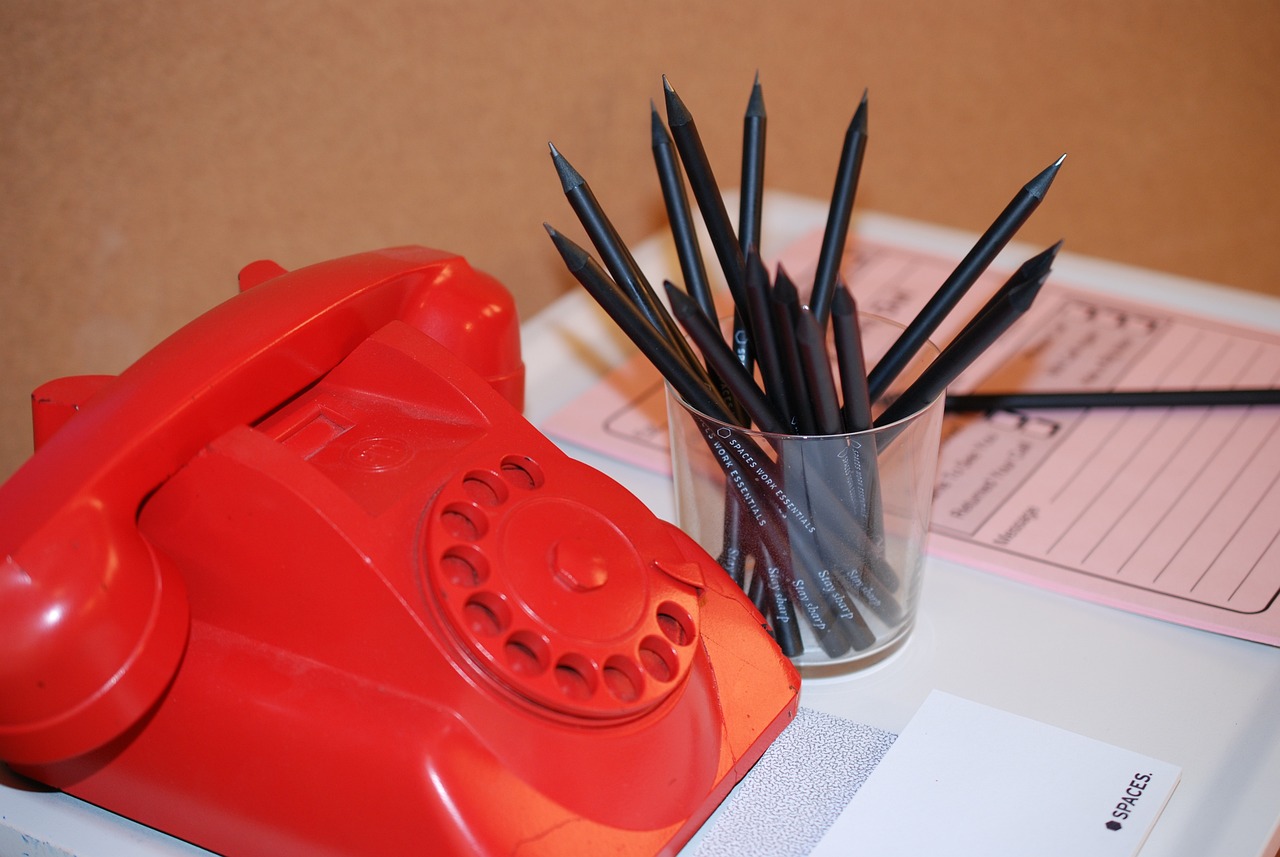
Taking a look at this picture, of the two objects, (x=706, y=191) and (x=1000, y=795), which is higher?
(x=706, y=191)

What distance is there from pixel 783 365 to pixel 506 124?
0.41m

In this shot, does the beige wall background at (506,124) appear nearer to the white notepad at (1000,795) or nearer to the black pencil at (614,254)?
the black pencil at (614,254)

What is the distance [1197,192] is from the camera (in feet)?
4.58

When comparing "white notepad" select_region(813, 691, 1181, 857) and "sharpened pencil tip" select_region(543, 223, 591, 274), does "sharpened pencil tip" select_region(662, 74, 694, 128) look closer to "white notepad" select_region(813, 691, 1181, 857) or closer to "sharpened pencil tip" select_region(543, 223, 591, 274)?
"sharpened pencil tip" select_region(543, 223, 591, 274)

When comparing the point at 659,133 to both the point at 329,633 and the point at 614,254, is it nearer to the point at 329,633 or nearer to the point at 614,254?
the point at 614,254

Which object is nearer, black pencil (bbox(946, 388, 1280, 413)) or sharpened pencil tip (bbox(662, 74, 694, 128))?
sharpened pencil tip (bbox(662, 74, 694, 128))

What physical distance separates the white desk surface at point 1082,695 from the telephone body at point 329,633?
0.02 metres

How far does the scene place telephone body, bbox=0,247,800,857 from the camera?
1.17 ft

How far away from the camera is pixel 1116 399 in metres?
0.65

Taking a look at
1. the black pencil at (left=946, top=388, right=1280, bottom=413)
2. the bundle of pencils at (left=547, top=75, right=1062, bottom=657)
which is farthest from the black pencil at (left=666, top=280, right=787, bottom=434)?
the black pencil at (left=946, top=388, right=1280, bottom=413)

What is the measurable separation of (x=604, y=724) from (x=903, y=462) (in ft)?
0.51

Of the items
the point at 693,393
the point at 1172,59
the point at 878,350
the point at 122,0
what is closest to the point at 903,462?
the point at 693,393

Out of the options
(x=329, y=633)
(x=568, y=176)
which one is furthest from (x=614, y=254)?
(x=329, y=633)

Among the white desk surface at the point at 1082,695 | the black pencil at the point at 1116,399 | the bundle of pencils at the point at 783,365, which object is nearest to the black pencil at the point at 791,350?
the bundle of pencils at the point at 783,365
